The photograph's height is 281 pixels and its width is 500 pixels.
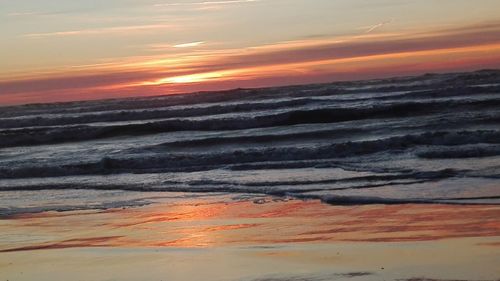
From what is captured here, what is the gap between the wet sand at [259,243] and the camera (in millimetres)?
6520

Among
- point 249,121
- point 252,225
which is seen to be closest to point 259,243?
point 252,225

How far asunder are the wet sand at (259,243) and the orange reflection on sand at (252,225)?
13 mm

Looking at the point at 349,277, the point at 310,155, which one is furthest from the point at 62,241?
the point at 310,155

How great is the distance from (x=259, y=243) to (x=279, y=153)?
9.41 m

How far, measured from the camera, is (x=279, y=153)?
1723 cm

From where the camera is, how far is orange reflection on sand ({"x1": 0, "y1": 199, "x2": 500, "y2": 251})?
8.01m

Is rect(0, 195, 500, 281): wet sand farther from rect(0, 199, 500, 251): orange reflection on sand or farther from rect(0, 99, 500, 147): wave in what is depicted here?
rect(0, 99, 500, 147): wave

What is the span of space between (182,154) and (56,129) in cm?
1300

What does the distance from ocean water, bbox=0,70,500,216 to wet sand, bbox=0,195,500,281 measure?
3.43ft

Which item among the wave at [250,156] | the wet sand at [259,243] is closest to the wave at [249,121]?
the wave at [250,156]

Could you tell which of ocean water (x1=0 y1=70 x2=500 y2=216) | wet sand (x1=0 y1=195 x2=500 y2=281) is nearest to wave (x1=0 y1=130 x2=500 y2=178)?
ocean water (x1=0 y1=70 x2=500 y2=216)

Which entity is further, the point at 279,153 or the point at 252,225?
the point at 279,153

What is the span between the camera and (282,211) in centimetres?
994

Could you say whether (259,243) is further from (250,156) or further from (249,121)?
(249,121)
